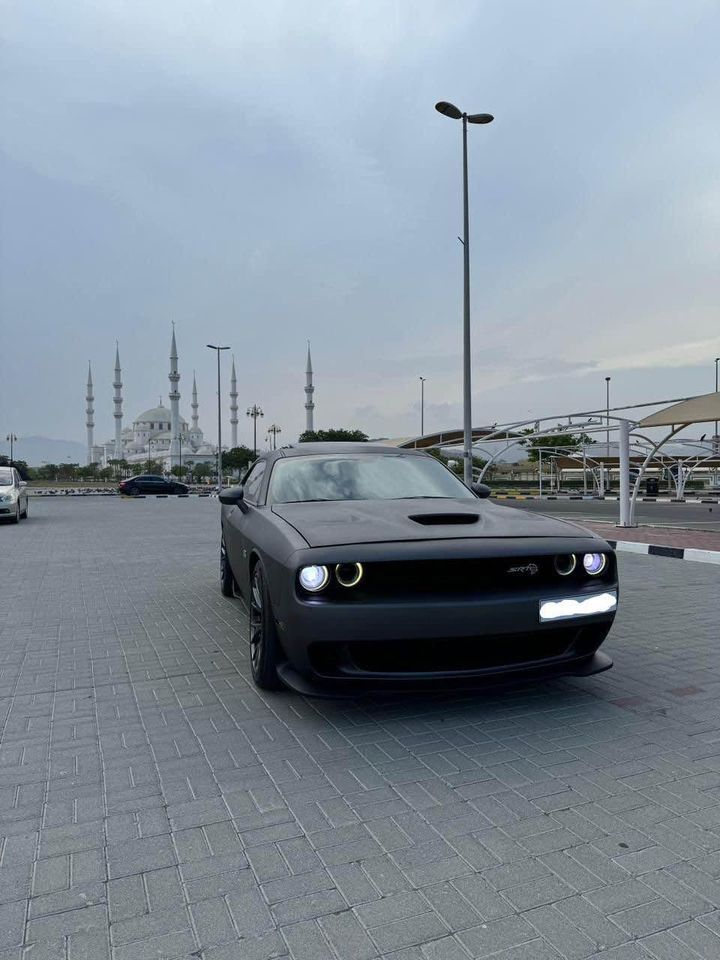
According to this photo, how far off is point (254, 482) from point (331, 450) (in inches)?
28.6

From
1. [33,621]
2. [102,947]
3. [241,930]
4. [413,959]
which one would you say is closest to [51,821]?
[102,947]

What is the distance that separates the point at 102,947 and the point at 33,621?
4487mm

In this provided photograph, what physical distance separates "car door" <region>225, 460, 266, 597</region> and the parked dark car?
34.6 m

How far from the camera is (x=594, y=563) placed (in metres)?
3.57

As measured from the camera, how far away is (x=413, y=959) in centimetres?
179

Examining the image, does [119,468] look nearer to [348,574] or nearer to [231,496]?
[231,496]

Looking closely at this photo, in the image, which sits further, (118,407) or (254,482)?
(118,407)

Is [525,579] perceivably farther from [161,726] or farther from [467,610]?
[161,726]

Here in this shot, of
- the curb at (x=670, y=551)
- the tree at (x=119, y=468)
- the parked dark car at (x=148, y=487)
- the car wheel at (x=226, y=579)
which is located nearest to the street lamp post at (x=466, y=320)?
the curb at (x=670, y=551)

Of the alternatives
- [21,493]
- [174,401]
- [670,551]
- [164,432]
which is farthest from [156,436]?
[670,551]

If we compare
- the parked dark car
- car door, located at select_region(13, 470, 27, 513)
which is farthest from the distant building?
car door, located at select_region(13, 470, 27, 513)

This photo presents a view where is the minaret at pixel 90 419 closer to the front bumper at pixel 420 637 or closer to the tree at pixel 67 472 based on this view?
the tree at pixel 67 472

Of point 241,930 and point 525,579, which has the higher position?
point 525,579

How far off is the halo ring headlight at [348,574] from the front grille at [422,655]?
282 millimetres
